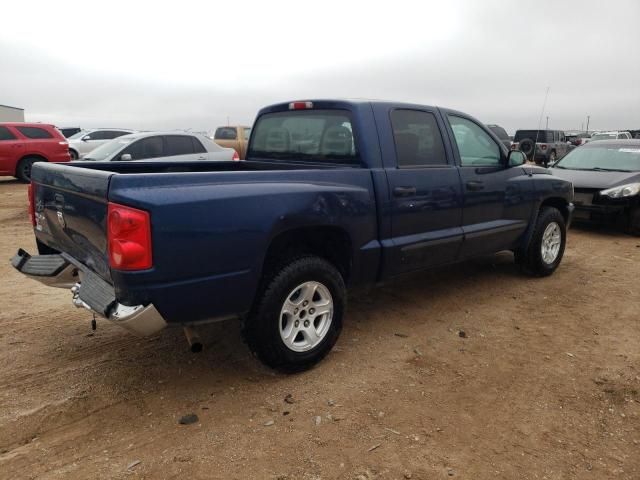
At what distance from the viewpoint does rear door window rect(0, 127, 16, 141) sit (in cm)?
1355

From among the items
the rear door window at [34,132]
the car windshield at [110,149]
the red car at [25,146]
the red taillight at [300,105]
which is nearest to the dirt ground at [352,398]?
the red taillight at [300,105]

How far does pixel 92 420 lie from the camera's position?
117 inches

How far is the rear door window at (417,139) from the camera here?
412cm

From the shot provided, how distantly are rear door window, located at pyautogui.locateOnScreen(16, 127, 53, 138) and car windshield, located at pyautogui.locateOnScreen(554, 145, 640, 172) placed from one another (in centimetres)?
1282

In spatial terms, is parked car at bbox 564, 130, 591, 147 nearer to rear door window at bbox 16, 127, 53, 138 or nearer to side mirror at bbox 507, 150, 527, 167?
side mirror at bbox 507, 150, 527, 167

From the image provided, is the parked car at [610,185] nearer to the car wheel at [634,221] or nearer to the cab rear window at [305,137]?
the car wheel at [634,221]

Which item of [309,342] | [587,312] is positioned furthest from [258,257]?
[587,312]

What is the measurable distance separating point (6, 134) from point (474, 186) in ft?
44.0

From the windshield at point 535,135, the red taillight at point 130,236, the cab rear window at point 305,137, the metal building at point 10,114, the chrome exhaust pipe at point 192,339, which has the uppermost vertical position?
the metal building at point 10,114

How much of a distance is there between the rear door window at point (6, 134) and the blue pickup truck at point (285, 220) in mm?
11378

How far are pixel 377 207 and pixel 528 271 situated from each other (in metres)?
2.85

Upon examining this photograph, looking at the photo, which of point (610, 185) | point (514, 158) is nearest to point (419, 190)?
point (514, 158)

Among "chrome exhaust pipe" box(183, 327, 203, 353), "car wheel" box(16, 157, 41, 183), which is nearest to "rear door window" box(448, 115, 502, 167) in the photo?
"chrome exhaust pipe" box(183, 327, 203, 353)

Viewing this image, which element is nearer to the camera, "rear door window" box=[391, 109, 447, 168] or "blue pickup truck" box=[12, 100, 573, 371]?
"blue pickup truck" box=[12, 100, 573, 371]
